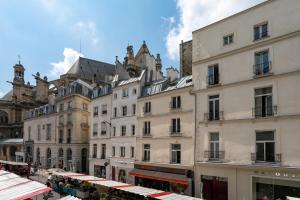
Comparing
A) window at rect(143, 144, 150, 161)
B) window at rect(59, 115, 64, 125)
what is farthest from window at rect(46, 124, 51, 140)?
window at rect(143, 144, 150, 161)

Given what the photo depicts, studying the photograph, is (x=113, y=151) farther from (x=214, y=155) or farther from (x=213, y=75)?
(x=213, y=75)

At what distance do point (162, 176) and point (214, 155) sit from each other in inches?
248

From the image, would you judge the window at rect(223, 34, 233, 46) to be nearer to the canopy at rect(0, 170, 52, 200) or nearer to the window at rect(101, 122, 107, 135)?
the canopy at rect(0, 170, 52, 200)

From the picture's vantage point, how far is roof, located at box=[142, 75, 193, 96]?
3061cm

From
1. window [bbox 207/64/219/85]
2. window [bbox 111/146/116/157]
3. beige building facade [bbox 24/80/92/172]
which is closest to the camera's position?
window [bbox 207/64/219/85]

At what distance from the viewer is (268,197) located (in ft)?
71.6

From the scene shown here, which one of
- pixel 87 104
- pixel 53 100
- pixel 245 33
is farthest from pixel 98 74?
pixel 245 33

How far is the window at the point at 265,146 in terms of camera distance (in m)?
21.6

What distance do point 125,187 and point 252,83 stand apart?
1176 cm

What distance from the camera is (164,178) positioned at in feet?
94.4

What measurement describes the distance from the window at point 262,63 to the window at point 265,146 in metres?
4.36

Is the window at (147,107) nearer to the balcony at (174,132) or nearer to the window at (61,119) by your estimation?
the balcony at (174,132)

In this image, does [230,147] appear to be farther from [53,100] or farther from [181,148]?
[53,100]

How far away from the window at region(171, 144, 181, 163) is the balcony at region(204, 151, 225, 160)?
391cm
